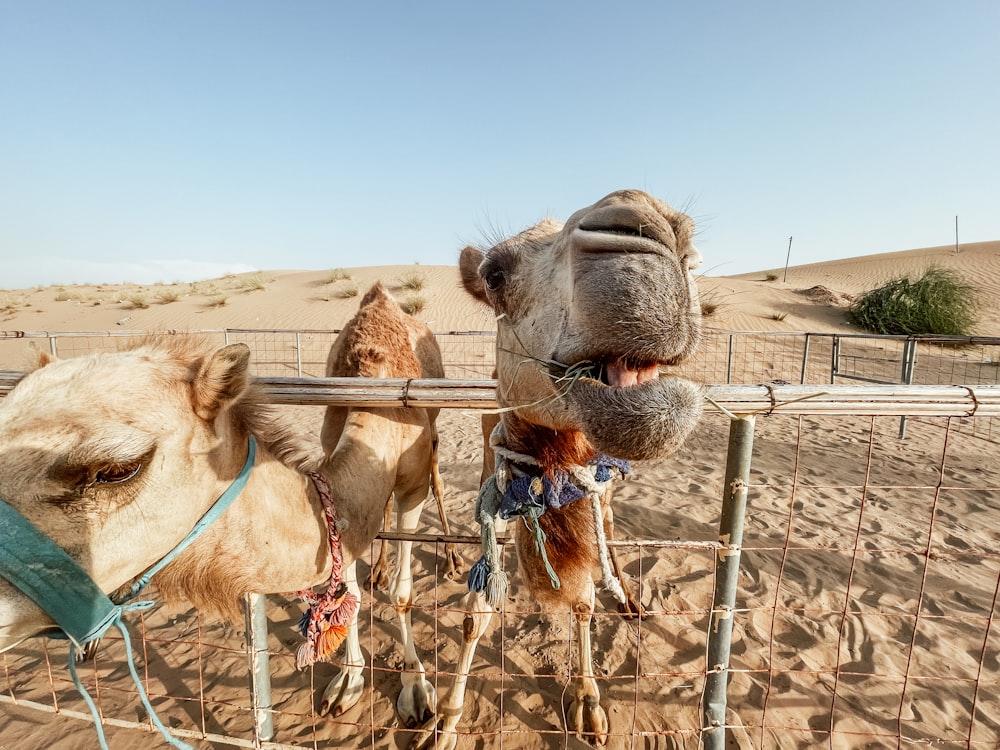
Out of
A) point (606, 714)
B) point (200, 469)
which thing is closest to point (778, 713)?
point (606, 714)

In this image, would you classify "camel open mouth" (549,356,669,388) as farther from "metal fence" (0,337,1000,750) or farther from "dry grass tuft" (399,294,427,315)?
"dry grass tuft" (399,294,427,315)

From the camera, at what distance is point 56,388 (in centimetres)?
115

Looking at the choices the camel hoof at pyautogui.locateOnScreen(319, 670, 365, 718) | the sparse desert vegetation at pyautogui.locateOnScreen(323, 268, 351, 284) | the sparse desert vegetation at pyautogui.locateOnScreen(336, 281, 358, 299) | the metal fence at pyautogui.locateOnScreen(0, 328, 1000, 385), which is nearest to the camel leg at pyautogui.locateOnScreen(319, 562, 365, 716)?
the camel hoof at pyautogui.locateOnScreen(319, 670, 365, 718)

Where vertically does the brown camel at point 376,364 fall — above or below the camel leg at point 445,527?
above

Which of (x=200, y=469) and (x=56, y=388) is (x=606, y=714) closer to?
(x=200, y=469)

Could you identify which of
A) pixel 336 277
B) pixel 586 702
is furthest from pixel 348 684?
pixel 336 277

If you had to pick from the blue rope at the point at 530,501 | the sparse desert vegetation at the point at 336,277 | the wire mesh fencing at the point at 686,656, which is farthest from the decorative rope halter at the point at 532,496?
the sparse desert vegetation at the point at 336,277

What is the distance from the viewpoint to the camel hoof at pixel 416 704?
2586 millimetres

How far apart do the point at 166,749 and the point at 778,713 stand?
126 inches

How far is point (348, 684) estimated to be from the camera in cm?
273

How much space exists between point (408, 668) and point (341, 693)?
1.27ft

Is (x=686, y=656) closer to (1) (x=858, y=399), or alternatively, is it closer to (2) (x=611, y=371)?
(1) (x=858, y=399)

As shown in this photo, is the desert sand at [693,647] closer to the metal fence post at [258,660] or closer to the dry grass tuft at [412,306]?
the metal fence post at [258,660]

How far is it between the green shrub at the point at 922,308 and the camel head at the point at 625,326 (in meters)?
21.4
